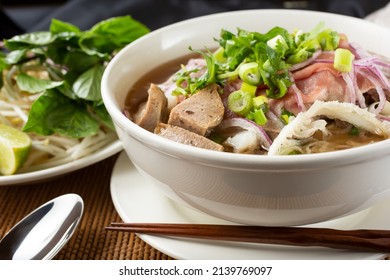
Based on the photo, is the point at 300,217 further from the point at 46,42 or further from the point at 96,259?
the point at 46,42

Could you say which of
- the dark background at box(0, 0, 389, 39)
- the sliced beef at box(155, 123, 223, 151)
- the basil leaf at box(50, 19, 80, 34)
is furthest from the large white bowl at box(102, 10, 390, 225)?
the dark background at box(0, 0, 389, 39)

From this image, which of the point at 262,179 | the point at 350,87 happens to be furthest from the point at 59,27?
the point at 262,179

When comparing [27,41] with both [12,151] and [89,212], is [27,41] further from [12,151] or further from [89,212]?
[89,212]

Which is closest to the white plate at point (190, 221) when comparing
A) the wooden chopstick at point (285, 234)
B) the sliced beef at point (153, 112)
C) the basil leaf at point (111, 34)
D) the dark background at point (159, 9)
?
the wooden chopstick at point (285, 234)

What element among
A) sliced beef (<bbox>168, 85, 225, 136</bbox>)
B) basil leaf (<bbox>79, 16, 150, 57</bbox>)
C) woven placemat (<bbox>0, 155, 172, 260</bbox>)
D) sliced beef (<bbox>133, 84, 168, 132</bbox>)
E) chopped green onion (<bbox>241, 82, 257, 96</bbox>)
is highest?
chopped green onion (<bbox>241, 82, 257, 96</bbox>)

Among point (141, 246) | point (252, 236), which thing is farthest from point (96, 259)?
point (252, 236)

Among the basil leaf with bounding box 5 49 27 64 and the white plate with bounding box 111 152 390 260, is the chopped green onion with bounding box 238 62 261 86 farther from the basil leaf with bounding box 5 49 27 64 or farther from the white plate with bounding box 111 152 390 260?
the basil leaf with bounding box 5 49 27 64
